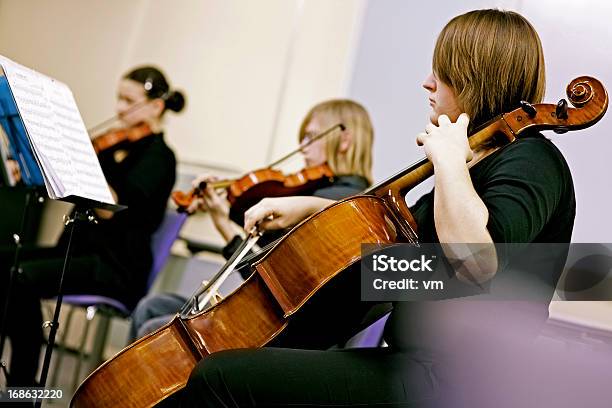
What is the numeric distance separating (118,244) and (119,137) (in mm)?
441

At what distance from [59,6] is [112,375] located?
2970mm

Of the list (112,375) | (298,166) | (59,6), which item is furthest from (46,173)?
(59,6)

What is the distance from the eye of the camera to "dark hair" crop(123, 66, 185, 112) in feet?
9.30

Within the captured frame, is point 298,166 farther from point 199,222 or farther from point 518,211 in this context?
point 518,211

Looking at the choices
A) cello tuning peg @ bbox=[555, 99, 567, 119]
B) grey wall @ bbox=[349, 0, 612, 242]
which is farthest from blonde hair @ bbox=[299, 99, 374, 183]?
cello tuning peg @ bbox=[555, 99, 567, 119]

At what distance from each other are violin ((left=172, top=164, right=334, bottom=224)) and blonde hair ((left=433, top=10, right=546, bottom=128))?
3.19ft

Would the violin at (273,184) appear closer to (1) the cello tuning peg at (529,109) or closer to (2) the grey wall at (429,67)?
(2) the grey wall at (429,67)

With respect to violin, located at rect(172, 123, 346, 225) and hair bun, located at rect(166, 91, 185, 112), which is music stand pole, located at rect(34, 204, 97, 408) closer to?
violin, located at rect(172, 123, 346, 225)

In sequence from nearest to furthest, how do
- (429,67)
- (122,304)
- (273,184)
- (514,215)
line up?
1. (514,215)
2. (273,184)
3. (429,67)
4. (122,304)

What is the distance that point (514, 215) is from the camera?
103 centimetres

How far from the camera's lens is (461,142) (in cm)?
109

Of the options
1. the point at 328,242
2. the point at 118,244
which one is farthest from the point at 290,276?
the point at 118,244

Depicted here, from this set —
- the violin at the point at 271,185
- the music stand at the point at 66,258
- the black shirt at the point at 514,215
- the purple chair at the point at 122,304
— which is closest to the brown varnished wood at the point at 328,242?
the black shirt at the point at 514,215

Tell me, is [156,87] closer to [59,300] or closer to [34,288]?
[34,288]
